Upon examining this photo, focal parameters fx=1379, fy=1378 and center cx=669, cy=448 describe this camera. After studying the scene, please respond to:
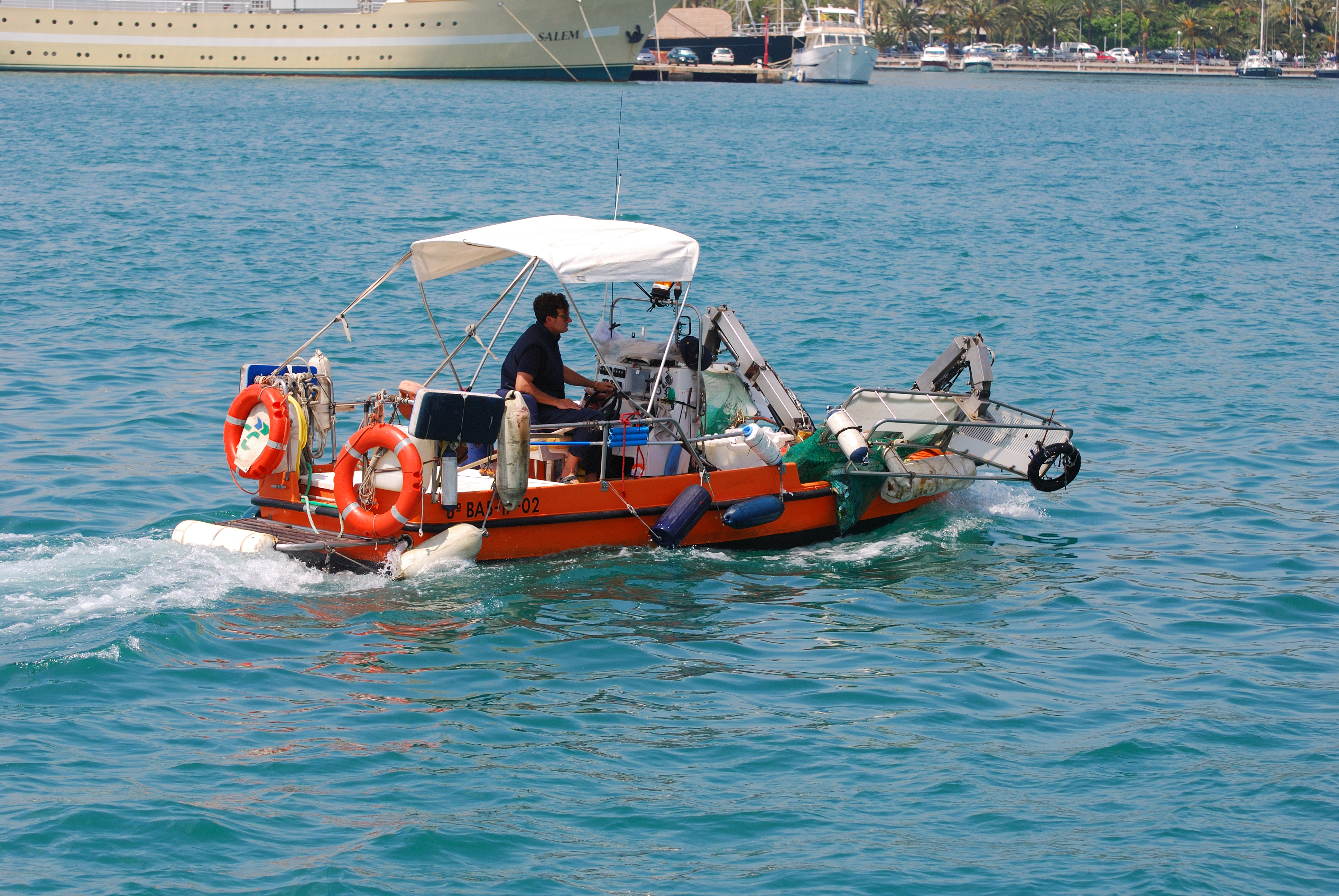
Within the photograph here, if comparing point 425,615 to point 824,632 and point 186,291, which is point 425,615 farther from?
point 186,291

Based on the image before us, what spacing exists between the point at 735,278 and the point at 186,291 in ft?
31.5

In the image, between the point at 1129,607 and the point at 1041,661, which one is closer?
the point at 1041,661

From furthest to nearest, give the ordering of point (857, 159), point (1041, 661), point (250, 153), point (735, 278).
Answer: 1. point (857, 159)
2. point (250, 153)
3. point (735, 278)
4. point (1041, 661)

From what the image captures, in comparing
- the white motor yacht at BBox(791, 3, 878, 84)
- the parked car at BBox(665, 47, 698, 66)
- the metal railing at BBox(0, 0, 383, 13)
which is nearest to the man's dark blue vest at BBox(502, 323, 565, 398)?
the metal railing at BBox(0, 0, 383, 13)

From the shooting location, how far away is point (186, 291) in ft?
74.2

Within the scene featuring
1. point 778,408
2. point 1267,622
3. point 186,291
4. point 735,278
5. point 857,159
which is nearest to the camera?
point 1267,622

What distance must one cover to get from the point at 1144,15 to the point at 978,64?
21.4 m

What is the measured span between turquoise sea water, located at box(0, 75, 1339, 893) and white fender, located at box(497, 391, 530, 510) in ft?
2.37

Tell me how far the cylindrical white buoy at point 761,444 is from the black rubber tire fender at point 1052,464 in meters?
2.15

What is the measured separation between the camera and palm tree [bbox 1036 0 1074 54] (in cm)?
14238

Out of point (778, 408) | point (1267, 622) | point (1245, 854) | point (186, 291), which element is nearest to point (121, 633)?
point (778, 408)

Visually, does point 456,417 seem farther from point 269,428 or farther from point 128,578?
point 128,578

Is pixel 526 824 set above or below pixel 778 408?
below

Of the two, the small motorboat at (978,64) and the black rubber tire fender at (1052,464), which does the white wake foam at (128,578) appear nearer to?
the black rubber tire fender at (1052,464)
